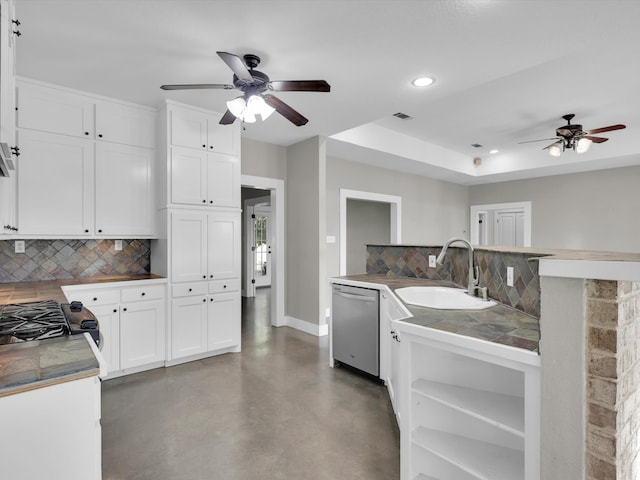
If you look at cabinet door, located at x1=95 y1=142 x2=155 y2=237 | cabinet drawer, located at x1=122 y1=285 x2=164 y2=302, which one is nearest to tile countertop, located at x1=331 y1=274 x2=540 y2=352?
cabinet drawer, located at x1=122 y1=285 x2=164 y2=302

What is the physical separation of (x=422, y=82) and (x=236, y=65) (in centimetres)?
164

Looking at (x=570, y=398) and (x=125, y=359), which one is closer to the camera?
(x=570, y=398)

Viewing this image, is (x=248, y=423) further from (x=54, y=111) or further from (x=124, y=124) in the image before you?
(x=54, y=111)

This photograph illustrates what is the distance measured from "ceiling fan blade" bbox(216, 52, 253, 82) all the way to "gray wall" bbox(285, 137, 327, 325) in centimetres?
213

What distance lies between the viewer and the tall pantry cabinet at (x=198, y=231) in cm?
332

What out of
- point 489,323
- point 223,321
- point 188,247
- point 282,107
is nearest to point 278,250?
point 223,321

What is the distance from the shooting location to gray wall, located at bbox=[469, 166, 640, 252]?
5699 millimetres

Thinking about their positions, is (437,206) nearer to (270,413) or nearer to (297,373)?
(297,373)

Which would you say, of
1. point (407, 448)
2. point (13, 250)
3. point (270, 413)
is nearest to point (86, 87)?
point (13, 250)

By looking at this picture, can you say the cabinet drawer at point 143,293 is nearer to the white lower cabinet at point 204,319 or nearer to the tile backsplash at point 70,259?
the white lower cabinet at point 204,319

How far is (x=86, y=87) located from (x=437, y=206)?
20.2 feet

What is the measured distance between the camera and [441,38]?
2.29m

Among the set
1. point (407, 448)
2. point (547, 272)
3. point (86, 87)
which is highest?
point (86, 87)

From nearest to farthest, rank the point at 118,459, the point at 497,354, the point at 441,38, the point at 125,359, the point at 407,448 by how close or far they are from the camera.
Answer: the point at 497,354 < the point at 407,448 < the point at 118,459 < the point at 441,38 < the point at 125,359
